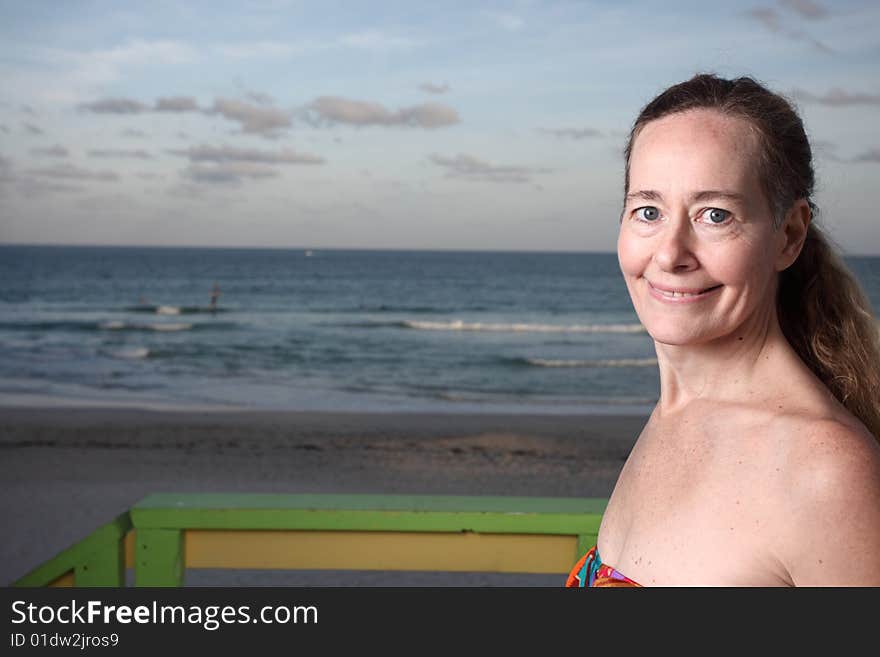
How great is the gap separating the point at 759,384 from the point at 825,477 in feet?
0.96

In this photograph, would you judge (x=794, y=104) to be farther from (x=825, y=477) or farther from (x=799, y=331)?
(x=825, y=477)

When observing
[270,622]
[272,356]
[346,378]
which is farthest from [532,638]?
[272,356]

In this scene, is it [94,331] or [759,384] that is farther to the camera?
[94,331]

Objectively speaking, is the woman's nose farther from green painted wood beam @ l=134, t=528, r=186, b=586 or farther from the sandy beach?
the sandy beach

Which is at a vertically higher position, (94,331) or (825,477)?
(94,331)

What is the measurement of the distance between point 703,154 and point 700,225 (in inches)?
3.8

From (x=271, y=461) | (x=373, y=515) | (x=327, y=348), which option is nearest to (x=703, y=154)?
(x=373, y=515)

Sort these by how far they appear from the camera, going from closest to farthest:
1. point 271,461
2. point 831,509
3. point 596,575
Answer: point 831,509, point 596,575, point 271,461

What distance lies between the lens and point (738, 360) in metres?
1.49

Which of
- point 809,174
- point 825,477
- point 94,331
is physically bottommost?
point 825,477

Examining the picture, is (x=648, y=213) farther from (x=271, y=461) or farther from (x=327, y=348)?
(x=327, y=348)

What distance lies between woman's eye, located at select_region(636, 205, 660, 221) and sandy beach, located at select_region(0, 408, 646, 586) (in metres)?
3.53

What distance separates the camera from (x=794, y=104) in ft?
4.93

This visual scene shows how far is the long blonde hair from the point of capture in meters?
1.38
